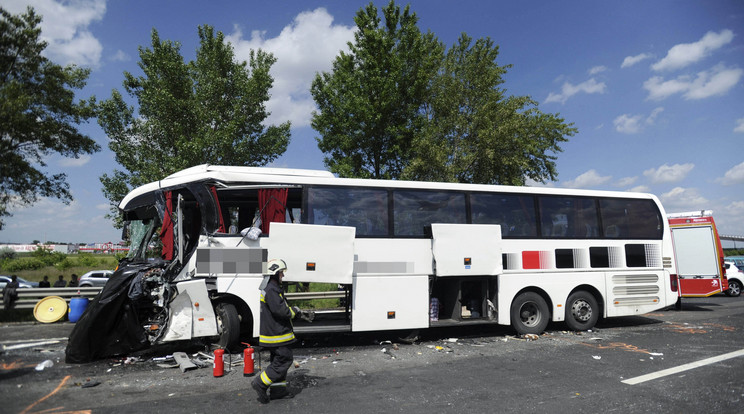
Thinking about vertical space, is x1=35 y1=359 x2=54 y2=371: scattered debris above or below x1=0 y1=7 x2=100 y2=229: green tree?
below

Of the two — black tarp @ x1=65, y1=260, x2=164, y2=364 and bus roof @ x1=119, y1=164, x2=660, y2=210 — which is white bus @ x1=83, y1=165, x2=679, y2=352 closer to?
bus roof @ x1=119, y1=164, x2=660, y2=210

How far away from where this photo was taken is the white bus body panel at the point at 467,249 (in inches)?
337

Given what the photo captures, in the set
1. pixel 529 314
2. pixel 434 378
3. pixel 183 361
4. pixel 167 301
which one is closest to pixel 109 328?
pixel 167 301

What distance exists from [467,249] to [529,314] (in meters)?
2.31

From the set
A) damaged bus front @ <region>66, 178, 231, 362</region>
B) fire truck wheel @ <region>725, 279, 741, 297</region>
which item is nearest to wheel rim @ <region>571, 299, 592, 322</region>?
damaged bus front @ <region>66, 178, 231, 362</region>

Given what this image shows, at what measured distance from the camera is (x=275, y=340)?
17.2 ft

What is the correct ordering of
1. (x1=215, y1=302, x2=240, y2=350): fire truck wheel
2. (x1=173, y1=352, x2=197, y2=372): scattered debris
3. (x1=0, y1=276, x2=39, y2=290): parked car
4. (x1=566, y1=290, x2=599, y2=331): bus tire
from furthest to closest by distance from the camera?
(x1=0, y1=276, x2=39, y2=290): parked car, (x1=566, y1=290, x2=599, y2=331): bus tire, (x1=215, y1=302, x2=240, y2=350): fire truck wheel, (x1=173, y1=352, x2=197, y2=372): scattered debris

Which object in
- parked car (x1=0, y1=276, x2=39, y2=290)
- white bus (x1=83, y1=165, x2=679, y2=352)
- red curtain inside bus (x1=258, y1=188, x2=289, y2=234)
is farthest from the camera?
parked car (x1=0, y1=276, x2=39, y2=290)

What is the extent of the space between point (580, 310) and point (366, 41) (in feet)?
47.8

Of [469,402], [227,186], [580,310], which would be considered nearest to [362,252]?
[227,186]

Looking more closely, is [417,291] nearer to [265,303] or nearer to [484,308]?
[484,308]

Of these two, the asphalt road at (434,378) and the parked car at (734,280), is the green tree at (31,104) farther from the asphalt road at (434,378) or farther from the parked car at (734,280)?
the parked car at (734,280)

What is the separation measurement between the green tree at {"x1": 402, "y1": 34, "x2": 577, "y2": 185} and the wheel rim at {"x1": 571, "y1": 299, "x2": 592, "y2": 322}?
9144mm

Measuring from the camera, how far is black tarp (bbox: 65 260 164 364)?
7.09 metres
